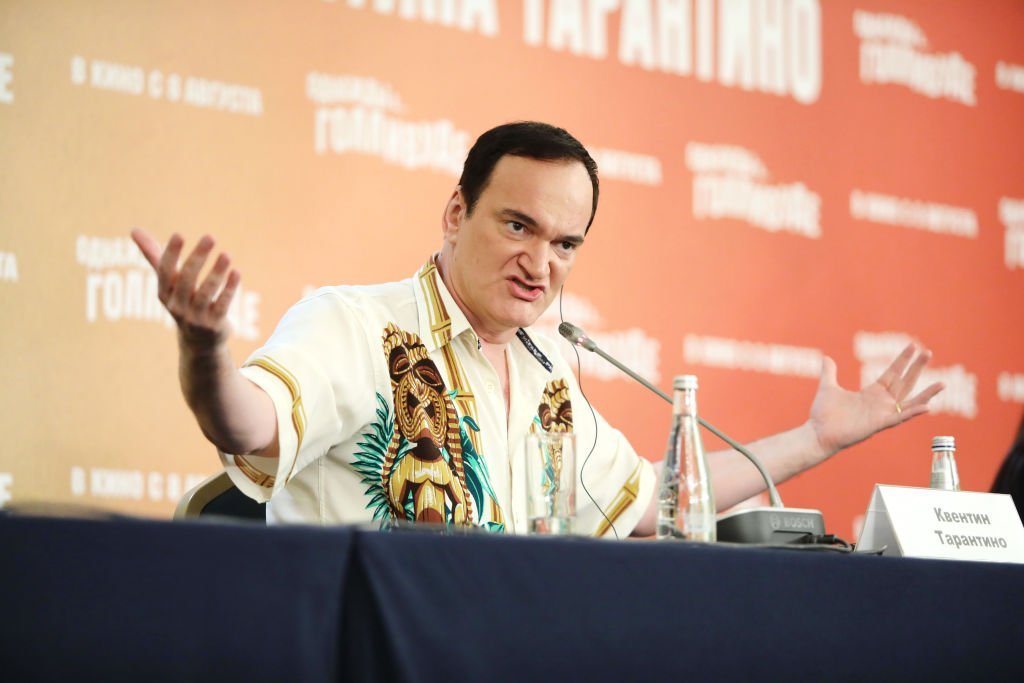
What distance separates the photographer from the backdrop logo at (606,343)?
3.26 meters

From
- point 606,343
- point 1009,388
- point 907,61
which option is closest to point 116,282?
point 606,343

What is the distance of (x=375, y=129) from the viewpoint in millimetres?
3010

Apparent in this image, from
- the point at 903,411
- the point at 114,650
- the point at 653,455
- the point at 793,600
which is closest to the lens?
the point at 114,650

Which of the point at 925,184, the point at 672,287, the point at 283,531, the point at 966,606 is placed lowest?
the point at 966,606

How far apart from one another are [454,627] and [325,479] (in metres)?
0.86

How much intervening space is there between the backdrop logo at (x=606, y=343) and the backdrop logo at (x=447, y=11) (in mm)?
778

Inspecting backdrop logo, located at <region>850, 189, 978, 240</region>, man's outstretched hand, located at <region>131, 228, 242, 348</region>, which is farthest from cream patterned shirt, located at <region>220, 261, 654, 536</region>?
backdrop logo, located at <region>850, 189, 978, 240</region>

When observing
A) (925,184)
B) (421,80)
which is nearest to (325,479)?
(421,80)

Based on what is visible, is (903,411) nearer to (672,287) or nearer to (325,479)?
(325,479)

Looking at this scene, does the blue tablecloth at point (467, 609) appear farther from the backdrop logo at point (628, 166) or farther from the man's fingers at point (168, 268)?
the backdrop logo at point (628, 166)

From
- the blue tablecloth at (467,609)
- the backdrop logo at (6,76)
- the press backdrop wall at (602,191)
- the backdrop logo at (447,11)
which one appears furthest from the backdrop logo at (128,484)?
the blue tablecloth at (467,609)

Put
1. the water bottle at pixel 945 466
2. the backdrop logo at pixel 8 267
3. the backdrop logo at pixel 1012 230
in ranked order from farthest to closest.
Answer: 1. the backdrop logo at pixel 1012 230
2. the backdrop logo at pixel 8 267
3. the water bottle at pixel 945 466

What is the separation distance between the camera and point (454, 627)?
3.30ft

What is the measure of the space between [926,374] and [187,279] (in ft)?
10.2
